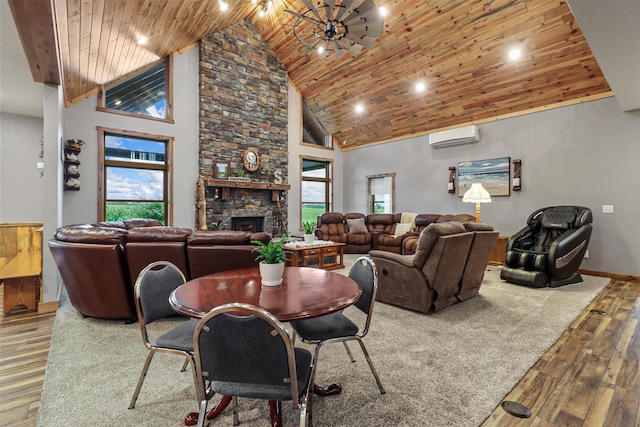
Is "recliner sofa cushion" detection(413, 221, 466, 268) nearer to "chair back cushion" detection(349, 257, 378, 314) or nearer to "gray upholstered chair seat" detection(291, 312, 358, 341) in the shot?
"chair back cushion" detection(349, 257, 378, 314)

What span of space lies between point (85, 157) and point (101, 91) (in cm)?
125

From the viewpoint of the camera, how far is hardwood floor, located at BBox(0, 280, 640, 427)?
166 cm

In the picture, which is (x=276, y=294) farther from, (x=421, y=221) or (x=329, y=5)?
(x=421, y=221)

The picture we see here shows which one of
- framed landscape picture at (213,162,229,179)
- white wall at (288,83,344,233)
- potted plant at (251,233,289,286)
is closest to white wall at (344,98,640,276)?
white wall at (288,83,344,233)

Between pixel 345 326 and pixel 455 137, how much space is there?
5919 millimetres

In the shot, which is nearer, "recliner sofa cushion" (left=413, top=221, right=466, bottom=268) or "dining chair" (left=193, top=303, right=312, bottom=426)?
"dining chair" (left=193, top=303, right=312, bottom=426)

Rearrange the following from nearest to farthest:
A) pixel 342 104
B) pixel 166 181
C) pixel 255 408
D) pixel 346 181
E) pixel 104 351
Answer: pixel 255 408, pixel 104 351, pixel 166 181, pixel 342 104, pixel 346 181

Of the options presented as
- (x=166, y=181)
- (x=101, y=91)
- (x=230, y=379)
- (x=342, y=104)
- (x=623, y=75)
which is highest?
(x=342, y=104)

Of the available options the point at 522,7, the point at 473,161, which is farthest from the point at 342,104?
the point at 522,7

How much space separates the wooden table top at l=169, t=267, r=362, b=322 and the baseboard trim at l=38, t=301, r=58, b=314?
9.23 ft

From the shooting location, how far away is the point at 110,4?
3.39m

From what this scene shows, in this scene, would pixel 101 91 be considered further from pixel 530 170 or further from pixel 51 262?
Result: pixel 530 170

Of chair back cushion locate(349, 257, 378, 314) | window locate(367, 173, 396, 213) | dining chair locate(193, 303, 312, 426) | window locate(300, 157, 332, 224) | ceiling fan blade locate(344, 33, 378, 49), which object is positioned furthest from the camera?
window locate(300, 157, 332, 224)

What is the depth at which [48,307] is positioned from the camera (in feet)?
11.0
